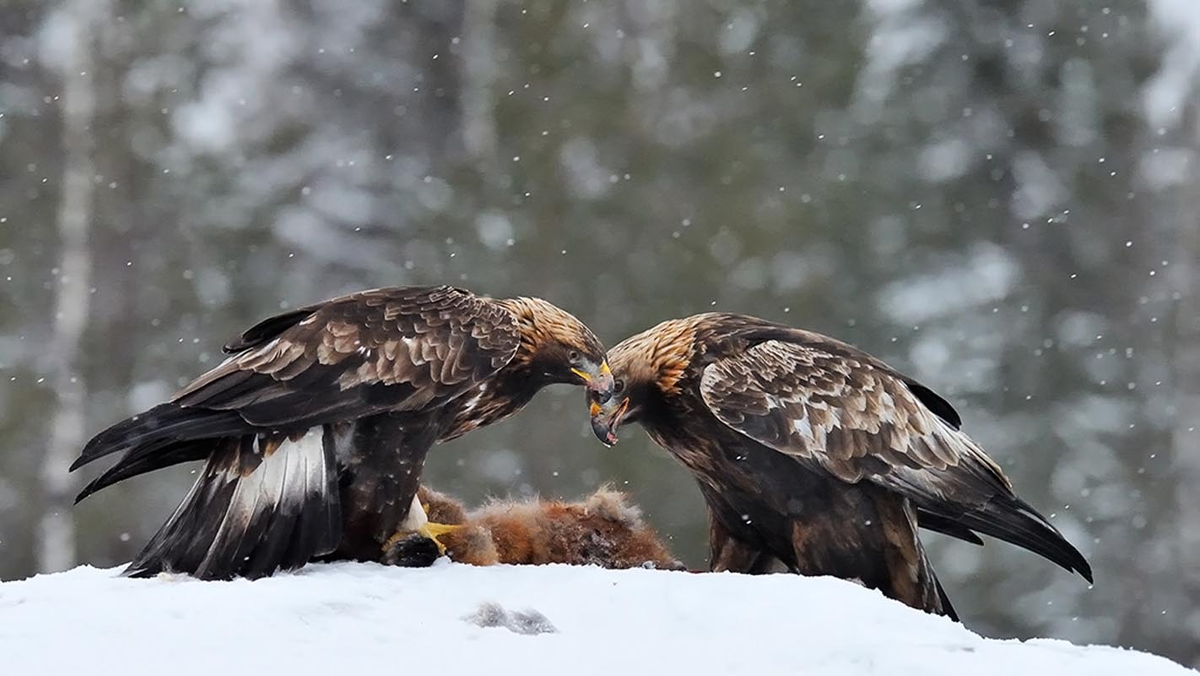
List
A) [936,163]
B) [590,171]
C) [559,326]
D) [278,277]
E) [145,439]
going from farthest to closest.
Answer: [936,163] < [590,171] < [278,277] < [559,326] < [145,439]

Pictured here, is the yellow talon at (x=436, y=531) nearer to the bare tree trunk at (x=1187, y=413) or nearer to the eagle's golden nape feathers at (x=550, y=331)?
the eagle's golden nape feathers at (x=550, y=331)

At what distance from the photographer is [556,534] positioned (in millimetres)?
4871

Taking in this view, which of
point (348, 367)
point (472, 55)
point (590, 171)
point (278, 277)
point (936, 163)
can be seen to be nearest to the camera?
point (348, 367)

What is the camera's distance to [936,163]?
14617mm

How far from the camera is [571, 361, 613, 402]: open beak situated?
5.34 meters

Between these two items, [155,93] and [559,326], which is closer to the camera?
[559,326]

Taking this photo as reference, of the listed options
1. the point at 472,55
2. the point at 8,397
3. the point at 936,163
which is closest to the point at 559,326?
the point at 472,55

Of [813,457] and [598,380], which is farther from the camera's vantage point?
[598,380]

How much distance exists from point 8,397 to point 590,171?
5389 mm

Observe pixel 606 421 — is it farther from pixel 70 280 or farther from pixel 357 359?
pixel 70 280

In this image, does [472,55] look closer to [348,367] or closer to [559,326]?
[559,326]

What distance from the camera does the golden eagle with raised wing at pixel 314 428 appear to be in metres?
4.23

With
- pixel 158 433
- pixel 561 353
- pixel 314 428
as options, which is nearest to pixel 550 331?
pixel 561 353

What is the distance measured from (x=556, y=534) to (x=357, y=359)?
0.89 metres
